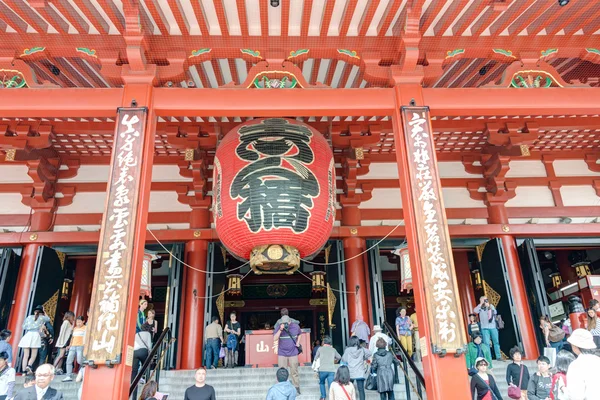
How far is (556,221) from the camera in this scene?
9.84 metres

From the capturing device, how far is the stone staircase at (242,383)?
6777 millimetres

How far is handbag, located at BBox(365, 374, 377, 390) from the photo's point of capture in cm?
667

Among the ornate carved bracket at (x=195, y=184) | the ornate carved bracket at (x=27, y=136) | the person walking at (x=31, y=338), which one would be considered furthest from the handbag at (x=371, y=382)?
the ornate carved bracket at (x=27, y=136)

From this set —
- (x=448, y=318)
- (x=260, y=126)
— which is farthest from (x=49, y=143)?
(x=448, y=318)

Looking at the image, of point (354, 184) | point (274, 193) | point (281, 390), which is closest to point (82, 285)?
point (354, 184)

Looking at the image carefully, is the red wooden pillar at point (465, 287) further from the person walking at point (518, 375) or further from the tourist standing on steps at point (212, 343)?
the tourist standing on steps at point (212, 343)

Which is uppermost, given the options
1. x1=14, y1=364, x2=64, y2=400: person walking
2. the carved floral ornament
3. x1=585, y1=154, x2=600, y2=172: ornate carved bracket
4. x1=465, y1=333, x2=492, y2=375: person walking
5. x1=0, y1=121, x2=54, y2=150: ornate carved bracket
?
x1=0, y1=121, x2=54, y2=150: ornate carved bracket

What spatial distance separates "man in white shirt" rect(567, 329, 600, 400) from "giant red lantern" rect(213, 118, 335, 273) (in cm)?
300

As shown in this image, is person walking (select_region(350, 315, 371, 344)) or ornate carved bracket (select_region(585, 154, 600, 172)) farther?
ornate carved bracket (select_region(585, 154, 600, 172))

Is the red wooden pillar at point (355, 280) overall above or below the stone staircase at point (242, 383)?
above

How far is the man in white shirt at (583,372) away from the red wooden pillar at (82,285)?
10876mm

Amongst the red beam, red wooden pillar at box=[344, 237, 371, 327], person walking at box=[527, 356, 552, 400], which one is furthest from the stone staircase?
the red beam

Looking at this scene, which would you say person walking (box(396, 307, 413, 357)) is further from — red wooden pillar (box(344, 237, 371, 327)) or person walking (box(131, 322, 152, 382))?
person walking (box(131, 322, 152, 382))

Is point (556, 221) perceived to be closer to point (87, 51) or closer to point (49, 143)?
point (87, 51)
